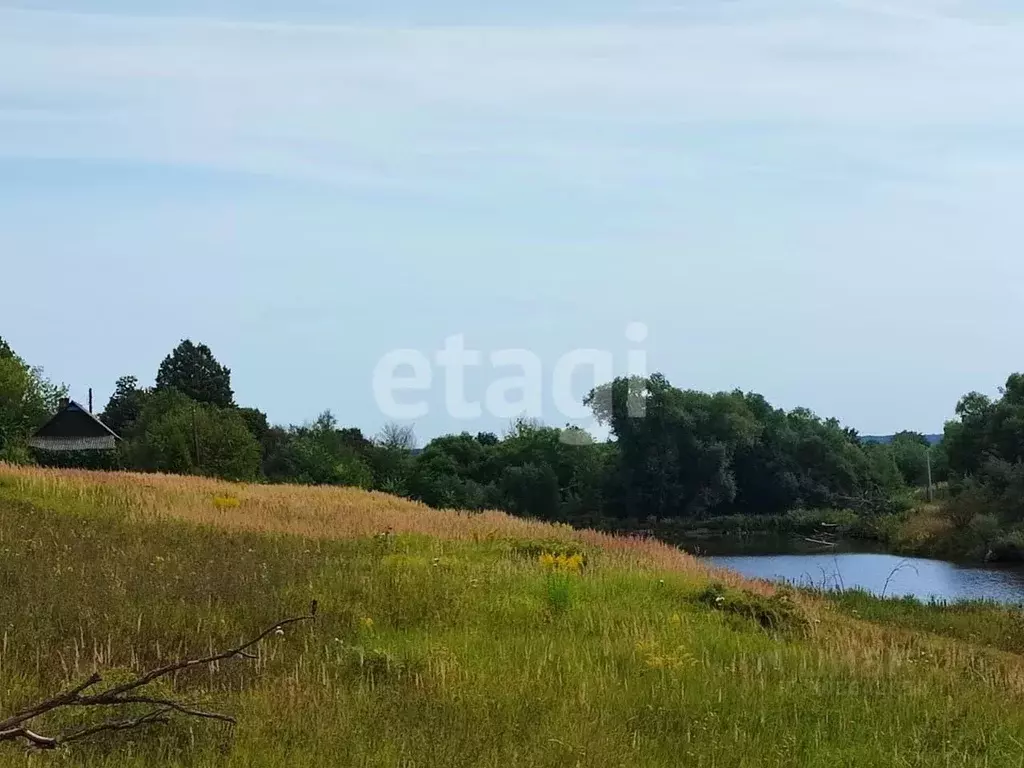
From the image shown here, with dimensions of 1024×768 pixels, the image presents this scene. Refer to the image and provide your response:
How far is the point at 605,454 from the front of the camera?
2746 inches

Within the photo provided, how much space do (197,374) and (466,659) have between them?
2722 inches

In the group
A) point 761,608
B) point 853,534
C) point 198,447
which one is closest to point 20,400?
point 198,447

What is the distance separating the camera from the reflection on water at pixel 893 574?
24.7 m

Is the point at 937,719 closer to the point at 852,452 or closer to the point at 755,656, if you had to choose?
the point at 755,656

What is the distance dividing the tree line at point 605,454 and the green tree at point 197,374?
0.10 metres

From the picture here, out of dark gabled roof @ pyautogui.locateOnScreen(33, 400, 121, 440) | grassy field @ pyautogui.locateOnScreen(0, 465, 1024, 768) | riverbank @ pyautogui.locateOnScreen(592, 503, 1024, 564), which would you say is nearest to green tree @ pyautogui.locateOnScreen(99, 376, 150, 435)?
dark gabled roof @ pyautogui.locateOnScreen(33, 400, 121, 440)

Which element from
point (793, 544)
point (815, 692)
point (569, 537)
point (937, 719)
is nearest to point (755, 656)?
point (815, 692)

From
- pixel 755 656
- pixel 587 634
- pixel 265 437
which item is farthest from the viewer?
pixel 265 437

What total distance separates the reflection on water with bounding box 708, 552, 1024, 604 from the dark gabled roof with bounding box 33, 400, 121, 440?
31556mm

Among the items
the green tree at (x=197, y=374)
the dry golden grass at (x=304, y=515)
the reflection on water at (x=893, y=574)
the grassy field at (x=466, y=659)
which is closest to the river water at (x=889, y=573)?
the reflection on water at (x=893, y=574)

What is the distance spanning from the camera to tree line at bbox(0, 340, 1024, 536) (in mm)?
47219

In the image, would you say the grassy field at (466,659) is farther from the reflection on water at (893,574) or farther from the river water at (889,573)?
the reflection on water at (893,574)

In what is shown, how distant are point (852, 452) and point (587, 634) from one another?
61.0 meters

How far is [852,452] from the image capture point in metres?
65.8
